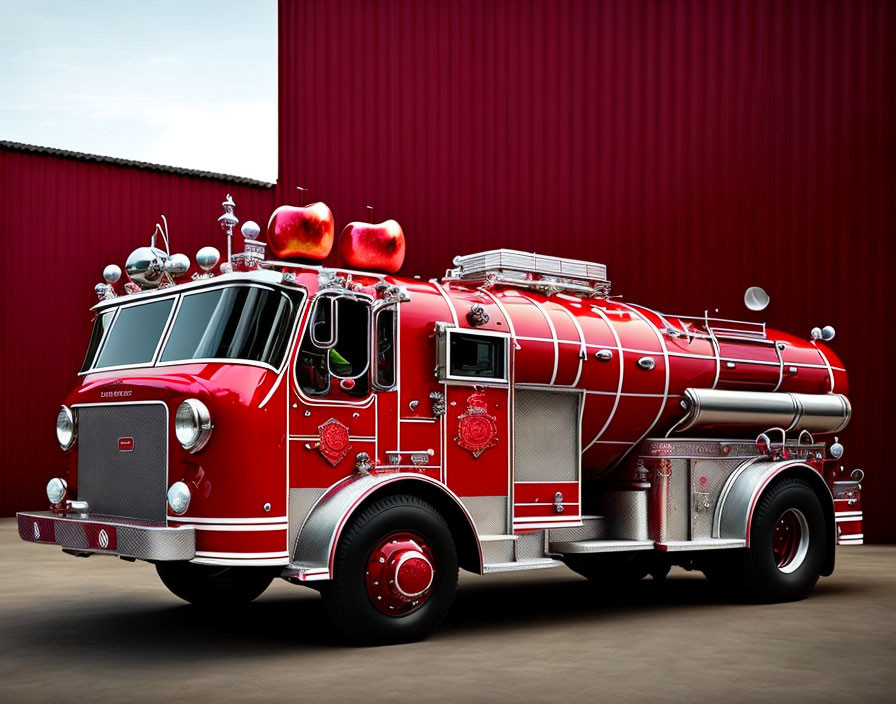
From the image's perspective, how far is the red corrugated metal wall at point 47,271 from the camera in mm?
19734

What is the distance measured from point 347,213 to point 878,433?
397 inches

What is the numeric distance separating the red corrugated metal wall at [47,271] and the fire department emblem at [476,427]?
1330 cm

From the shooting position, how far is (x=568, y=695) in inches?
245

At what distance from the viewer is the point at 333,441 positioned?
7.68m

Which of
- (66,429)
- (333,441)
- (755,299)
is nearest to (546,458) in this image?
(333,441)

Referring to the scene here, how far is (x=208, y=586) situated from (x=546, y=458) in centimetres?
306

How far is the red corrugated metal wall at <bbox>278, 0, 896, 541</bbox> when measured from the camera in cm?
1586

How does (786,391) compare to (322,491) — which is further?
(786,391)

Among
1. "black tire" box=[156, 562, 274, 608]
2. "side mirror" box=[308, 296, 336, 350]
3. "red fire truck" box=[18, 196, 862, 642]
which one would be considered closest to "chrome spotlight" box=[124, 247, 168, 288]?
"red fire truck" box=[18, 196, 862, 642]

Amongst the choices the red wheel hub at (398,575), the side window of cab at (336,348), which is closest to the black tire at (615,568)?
the red wheel hub at (398,575)

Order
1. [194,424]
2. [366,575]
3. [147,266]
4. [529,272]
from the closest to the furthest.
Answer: [194,424]
[366,575]
[147,266]
[529,272]

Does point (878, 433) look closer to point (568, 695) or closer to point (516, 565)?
point (516, 565)

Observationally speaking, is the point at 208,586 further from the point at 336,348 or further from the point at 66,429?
the point at 336,348

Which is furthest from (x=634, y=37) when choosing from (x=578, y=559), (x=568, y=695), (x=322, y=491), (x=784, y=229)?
(x=568, y=695)
